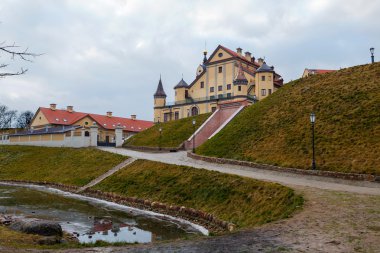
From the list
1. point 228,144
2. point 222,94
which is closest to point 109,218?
point 228,144

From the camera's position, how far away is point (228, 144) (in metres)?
32.9

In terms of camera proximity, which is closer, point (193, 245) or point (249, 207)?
point (193, 245)

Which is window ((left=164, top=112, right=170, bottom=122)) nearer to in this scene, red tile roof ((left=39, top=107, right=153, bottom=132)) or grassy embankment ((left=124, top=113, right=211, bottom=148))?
red tile roof ((left=39, top=107, right=153, bottom=132))

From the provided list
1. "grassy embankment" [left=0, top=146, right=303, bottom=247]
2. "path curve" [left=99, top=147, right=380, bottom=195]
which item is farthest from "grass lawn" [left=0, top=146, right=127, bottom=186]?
"path curve" [left=99, top=147, right=380, bottom=195]

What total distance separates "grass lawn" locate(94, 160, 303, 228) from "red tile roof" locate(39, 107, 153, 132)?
169 ft

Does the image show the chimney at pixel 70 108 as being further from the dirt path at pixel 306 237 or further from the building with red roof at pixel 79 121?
the dirt path at pixel 306 237

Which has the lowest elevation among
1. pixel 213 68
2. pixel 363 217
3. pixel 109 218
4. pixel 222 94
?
pixel 109 218

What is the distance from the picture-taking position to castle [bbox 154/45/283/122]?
211 feet

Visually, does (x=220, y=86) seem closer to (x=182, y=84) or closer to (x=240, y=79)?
(x=240, y=79)

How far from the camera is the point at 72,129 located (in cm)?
5247

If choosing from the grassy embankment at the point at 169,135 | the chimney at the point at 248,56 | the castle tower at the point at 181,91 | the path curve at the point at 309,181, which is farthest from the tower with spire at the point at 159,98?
the path curve at the point at 309,181

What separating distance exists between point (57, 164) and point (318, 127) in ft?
93.2

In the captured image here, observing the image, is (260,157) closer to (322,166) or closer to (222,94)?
(322,166)

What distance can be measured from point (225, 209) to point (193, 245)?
28.8ft
